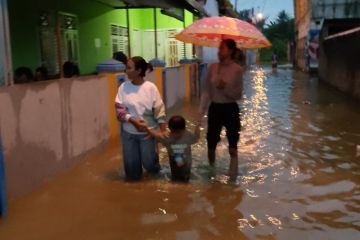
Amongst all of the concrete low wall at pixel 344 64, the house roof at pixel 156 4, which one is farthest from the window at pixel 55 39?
the concrete low wall at pixel 344 64

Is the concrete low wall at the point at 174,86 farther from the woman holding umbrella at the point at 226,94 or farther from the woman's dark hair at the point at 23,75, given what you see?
the woman holding umbrella at the point at 226,94

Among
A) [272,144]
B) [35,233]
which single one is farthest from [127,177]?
[272,144]

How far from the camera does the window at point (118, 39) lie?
1662 centimetres

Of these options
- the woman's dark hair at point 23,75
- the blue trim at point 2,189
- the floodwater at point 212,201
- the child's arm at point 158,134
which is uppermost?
the woman's dark hair at point 23,75

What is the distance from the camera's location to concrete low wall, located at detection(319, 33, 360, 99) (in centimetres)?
1547

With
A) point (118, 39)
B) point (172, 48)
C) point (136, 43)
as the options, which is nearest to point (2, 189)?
point (118, 39)

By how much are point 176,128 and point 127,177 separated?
92cm

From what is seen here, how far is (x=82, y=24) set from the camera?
14.0 meters

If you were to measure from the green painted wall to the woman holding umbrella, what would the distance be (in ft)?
19.4

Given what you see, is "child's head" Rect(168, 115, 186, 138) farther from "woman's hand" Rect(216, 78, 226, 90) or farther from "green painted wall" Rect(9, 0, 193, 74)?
"green painted wall" Rect(9, 0, 193, 74)

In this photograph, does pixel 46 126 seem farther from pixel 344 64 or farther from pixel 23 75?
pixel 344 64

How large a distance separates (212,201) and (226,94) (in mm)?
1332

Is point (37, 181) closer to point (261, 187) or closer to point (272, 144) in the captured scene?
point (261, 187)

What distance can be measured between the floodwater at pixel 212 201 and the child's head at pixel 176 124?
0.67 metres
